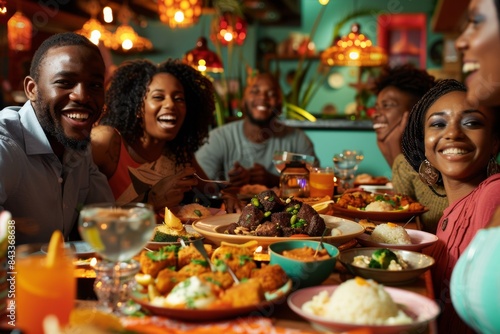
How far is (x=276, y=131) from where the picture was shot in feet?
16.2

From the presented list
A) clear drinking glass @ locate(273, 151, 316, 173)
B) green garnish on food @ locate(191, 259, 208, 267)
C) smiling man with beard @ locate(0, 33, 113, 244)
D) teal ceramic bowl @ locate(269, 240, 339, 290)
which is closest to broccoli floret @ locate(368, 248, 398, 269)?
teal ceramic bowl @ locate(269, 240, 339, 290)

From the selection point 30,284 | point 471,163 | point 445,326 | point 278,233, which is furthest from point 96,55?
point 445,326

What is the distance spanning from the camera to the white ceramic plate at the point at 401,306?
1.09 metres

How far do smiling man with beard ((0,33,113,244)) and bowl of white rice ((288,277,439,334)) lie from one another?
4.32 feet

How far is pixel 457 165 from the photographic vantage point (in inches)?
81.2

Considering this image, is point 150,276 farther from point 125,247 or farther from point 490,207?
point 490,207

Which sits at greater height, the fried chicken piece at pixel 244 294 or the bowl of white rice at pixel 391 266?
the fried chicken piece at pixel 244 294

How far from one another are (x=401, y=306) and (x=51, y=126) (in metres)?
1.59

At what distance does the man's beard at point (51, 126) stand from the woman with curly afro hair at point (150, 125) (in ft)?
2.23

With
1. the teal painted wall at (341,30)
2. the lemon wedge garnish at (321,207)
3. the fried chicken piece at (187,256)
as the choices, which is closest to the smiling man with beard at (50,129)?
the fried chicken piece at (187,256)

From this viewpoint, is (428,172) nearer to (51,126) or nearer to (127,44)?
(51,126)

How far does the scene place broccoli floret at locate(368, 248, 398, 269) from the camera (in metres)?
1.50

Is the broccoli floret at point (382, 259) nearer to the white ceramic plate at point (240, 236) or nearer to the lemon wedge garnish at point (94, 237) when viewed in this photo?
the white ceramic plate at point (240, 236)

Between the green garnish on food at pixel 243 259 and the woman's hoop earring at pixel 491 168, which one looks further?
the woman's hoop earring at pixel 491 168
